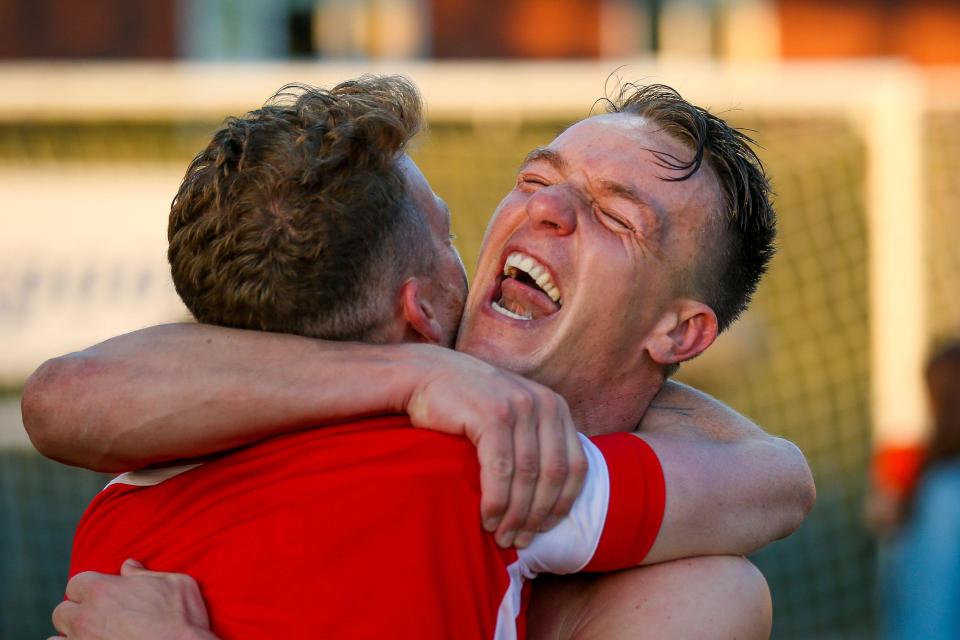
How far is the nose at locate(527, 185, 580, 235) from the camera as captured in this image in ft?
9.18

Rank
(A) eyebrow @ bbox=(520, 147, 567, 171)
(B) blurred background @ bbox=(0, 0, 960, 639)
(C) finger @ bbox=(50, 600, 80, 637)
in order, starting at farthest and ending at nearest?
(B) blurred background @ bbox=(0, 0, 960, 639)
(A) eyebrow @ bbox=(520, 147, 567, 171)
(C) finger @ bbox=(50, 600, 80, 637)

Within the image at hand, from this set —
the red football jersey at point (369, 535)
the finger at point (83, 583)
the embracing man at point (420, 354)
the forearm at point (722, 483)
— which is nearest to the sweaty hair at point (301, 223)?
the embracing man at point (420, 354)

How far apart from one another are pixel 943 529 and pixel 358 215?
4.02 metres

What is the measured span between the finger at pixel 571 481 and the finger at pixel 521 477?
0.06 meters

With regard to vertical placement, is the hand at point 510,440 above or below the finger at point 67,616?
above

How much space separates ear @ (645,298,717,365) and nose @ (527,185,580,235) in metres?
0.31

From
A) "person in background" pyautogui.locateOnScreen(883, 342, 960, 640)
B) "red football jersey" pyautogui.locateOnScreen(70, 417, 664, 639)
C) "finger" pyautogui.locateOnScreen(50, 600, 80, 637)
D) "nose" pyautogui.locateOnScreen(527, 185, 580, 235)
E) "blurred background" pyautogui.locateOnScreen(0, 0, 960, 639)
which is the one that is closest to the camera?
"red football jersey" pyautogui.locateOnScreen(70, 417, 664, 639)

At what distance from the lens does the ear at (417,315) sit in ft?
7.95

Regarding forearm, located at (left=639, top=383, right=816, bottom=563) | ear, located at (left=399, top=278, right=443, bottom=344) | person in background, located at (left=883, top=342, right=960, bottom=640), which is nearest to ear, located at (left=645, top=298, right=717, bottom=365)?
forearm, located at (left=639, top=383, right=816, bottom=563)

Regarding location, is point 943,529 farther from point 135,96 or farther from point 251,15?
point 251,15

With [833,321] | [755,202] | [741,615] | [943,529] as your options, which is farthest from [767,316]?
[741,615]

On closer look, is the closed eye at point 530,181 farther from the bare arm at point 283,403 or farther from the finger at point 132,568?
the finger at point 132,568

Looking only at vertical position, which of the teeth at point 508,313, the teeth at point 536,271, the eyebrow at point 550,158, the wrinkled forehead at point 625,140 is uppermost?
the wrinkled forehead at point 625,140

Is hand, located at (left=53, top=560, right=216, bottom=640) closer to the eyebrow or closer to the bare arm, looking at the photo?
the bare arm
